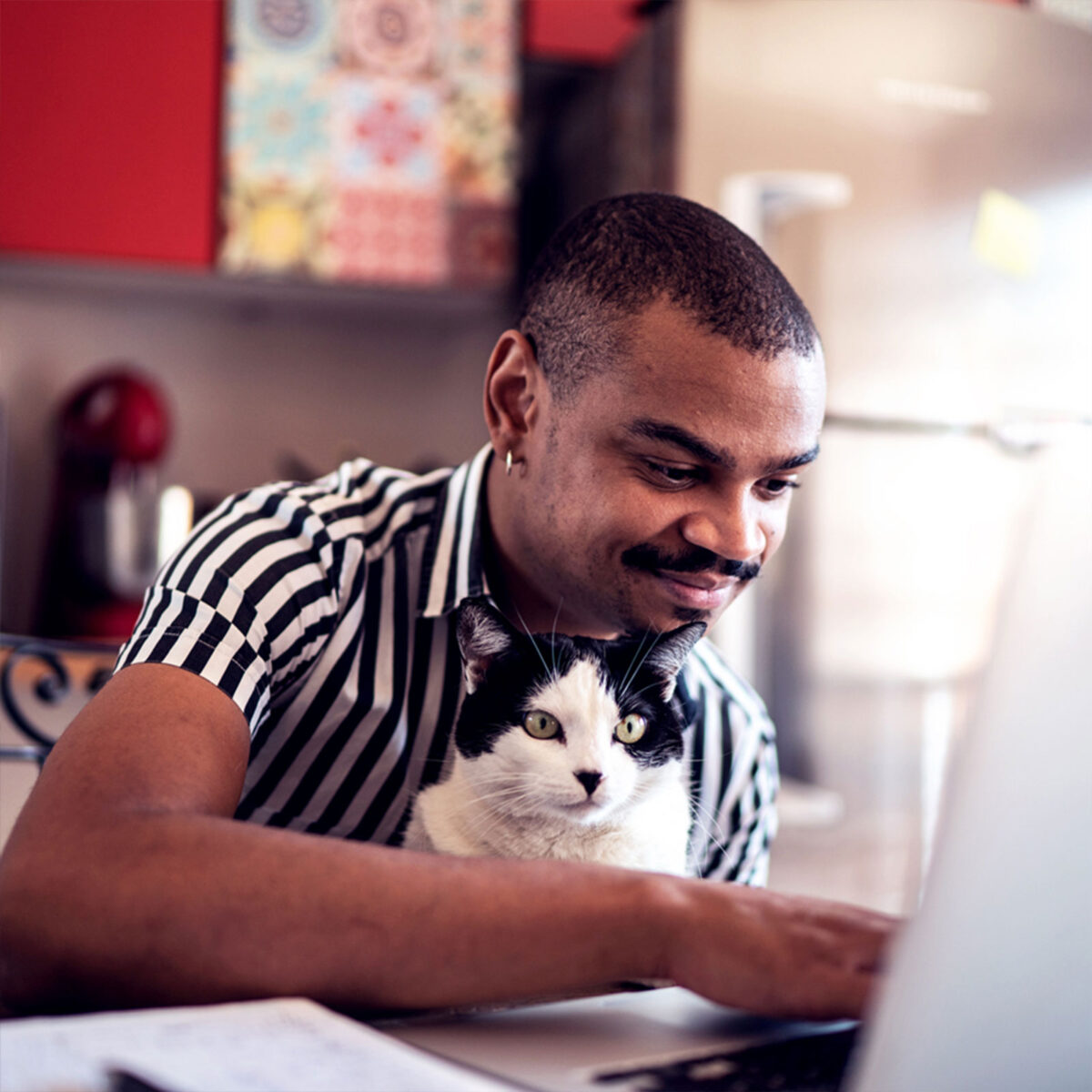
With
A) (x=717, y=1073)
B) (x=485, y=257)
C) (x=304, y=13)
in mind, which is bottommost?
(x=717, y=1073)

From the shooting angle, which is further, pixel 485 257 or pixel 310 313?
pixel 310 313

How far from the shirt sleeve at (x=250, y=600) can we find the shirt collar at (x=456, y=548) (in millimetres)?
92

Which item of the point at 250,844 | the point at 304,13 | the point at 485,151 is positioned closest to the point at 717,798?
the point at 250,844

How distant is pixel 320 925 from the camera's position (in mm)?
506

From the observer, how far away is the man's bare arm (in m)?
0.50

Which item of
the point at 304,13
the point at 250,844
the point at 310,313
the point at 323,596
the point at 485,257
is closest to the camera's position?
the point at 250,844

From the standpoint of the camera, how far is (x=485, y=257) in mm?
2234

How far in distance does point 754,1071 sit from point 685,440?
0.43 m

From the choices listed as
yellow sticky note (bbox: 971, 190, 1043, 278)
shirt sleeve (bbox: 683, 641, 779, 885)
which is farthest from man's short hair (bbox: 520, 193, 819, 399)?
yellow sticky note (bbox: 971, 190, 1043, 278)

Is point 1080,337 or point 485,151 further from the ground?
point 485,151

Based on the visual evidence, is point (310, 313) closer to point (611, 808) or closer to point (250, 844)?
point (611, 808)

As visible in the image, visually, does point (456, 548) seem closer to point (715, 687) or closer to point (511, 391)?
point (511, 391)

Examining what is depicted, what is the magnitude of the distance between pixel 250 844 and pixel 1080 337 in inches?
85.6

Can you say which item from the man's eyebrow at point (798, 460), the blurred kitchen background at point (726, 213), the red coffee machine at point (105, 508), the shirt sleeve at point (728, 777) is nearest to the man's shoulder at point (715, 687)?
the shirt sleeve at point (728, 777)
